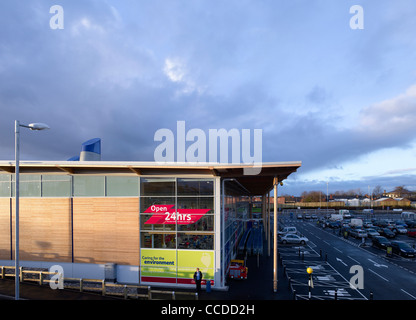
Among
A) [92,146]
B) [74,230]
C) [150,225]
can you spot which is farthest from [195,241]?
[92,146]

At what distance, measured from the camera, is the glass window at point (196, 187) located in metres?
14.0

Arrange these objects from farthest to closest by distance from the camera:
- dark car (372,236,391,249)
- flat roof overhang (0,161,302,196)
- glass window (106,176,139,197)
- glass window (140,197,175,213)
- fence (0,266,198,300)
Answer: dark car (372,236,391,249) < glass window (106,176,139,197) < glass window (140,197,175,213) < flat roof overhang (0,161,302,196) < fence (0,266,198,300)

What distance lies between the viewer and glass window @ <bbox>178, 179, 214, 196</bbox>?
14.0 m

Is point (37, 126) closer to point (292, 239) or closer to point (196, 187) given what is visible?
point (196, 187)

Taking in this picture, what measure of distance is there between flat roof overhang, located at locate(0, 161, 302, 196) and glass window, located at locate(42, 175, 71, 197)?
397mm

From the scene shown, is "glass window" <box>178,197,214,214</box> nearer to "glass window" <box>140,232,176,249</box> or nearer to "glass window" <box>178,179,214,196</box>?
"glass window" <box>178,179,214,196</box>

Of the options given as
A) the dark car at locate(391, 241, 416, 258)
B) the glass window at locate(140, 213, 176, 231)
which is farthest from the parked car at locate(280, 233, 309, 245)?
the glass window at locate(140, 213, 176, 231)

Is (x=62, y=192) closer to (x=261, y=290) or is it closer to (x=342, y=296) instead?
(x=261, y=290)

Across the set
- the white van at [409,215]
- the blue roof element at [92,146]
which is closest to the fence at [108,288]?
the blue roof element at [92,146]

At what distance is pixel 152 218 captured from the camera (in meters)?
14.1

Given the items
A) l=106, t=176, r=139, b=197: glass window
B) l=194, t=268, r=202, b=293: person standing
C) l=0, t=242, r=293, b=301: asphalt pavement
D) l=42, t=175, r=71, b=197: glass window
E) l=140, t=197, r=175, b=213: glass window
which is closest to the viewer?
l=0, t=242, r=293, b=301: asphalt pavement

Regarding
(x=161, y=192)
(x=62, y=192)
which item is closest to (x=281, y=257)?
(x=161, y=192)
